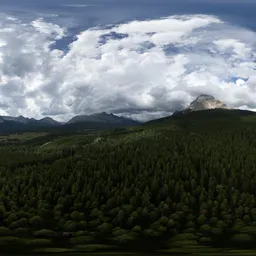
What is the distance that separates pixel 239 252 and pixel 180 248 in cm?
3003

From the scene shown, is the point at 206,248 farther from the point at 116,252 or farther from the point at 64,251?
the point at 64,251

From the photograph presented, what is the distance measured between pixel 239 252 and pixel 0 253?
110 meters

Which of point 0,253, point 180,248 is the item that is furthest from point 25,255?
point 180,248

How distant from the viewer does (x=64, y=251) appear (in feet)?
606

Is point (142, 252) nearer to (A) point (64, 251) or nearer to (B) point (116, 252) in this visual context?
(B) point (116, 252)

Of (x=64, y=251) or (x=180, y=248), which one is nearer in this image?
(x=64, y=251)

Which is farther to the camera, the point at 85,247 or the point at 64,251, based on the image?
the point at 85,247

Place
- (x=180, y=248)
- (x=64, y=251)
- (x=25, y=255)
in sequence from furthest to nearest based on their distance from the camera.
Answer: (x=180, y=248) → (x=64, y=251) → (x=25, y=255)

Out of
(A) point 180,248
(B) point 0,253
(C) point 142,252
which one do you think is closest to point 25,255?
(B) point 0,253

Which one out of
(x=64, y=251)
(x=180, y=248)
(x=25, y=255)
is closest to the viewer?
(x=25, y=255)

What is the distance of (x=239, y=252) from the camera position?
181375mm

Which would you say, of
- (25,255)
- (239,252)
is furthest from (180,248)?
(25,255)

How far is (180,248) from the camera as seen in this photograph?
197 meters

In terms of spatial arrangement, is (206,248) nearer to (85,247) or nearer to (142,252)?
(142,252)
